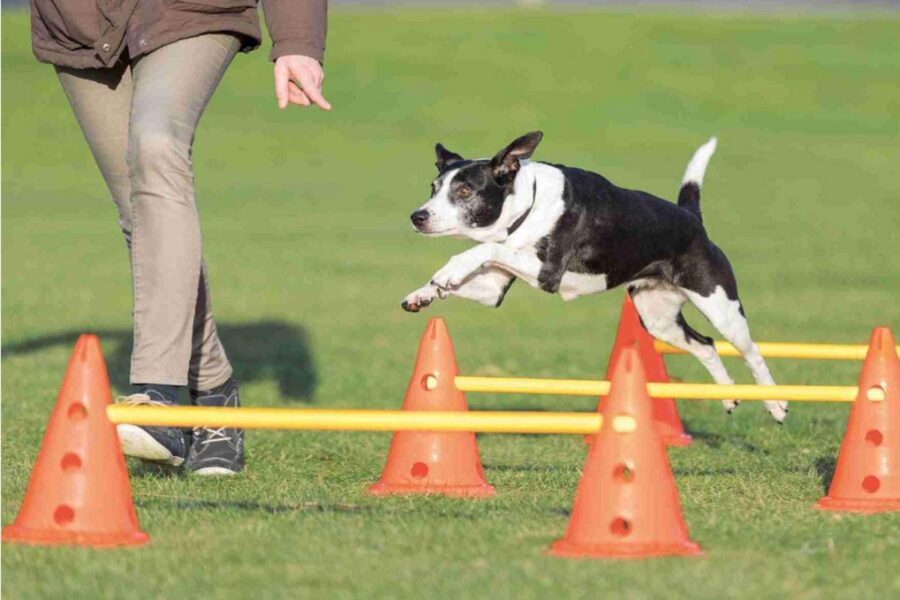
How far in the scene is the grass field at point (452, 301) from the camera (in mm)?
4469

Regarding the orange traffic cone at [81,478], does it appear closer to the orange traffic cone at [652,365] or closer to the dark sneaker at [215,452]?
the dark sneaker at [215,452]

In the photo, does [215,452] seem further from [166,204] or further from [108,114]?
[108,114]

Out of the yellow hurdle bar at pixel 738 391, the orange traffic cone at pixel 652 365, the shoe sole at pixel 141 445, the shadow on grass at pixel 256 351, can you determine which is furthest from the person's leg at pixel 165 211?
the shadow on grass at pixel 256 351

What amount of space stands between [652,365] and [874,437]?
2225 mm

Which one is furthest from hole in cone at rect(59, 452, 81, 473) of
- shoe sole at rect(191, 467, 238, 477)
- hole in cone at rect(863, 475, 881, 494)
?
hole in cone at rect(863, 475, 881, 494)

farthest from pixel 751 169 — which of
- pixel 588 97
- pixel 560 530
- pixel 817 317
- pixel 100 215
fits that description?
pixel 560 530

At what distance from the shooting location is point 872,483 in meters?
5.68

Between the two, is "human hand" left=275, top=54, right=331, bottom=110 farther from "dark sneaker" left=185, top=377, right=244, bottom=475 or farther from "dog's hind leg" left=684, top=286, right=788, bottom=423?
"dog's hind leg" left=684, top=286, right=788, bottom=423

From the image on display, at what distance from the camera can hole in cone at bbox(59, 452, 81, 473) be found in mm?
4770

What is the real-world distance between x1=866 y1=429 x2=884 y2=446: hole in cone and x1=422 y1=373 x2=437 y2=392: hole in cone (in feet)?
5.49

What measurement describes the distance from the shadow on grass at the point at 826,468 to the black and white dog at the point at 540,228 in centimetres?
103

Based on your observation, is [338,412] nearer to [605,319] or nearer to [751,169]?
[605,319]

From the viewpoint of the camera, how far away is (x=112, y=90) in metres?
6.02

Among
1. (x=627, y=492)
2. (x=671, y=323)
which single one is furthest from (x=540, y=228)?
(x=627, y=492)
